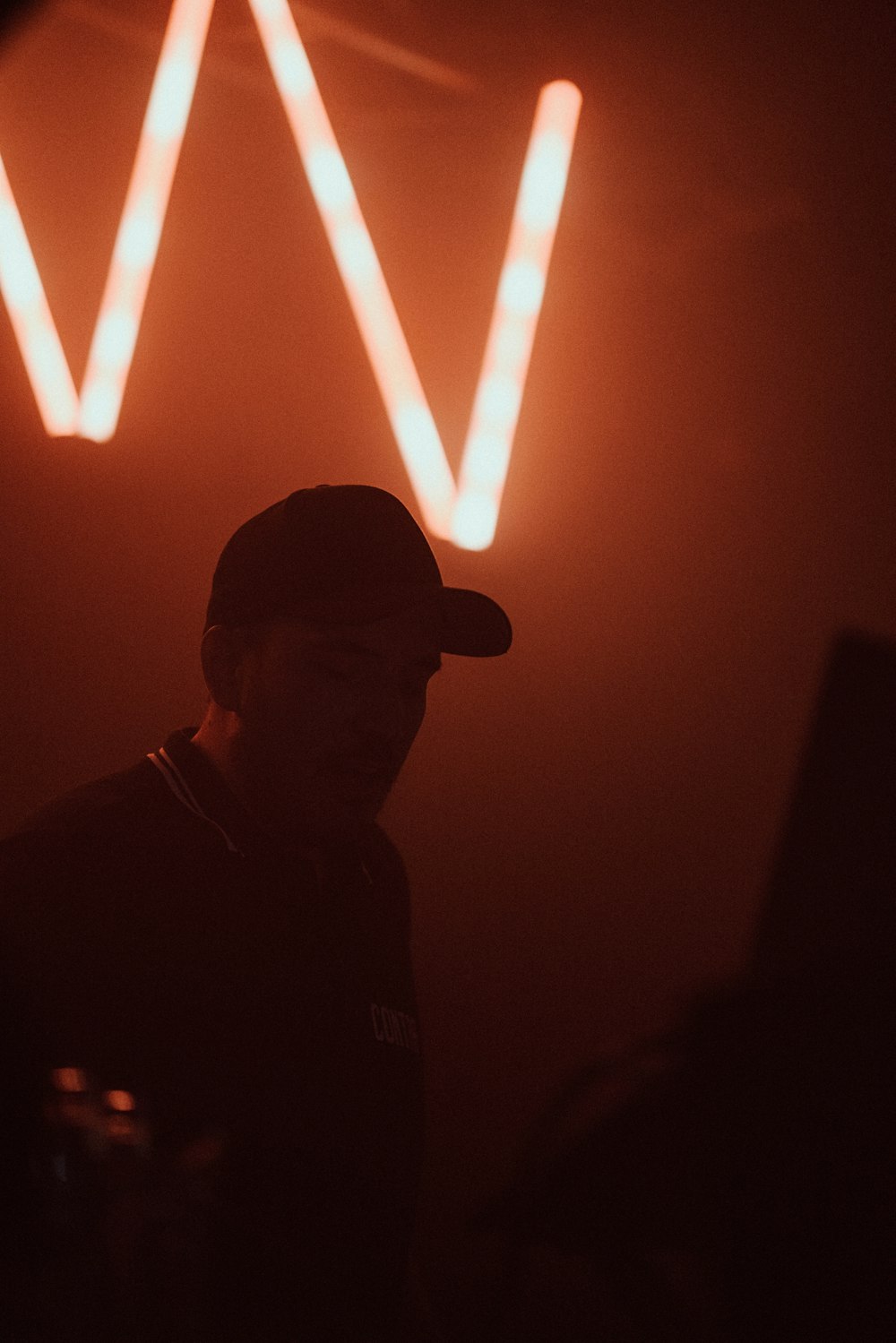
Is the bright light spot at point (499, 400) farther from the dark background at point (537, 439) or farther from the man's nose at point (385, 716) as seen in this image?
the man's nose at point (385, 716)

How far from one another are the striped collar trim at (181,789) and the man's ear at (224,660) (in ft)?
0.35

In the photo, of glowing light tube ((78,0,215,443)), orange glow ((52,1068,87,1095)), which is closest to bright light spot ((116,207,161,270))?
glowing light tube ((78,0,215,443))

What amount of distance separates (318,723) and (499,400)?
0.96 meters

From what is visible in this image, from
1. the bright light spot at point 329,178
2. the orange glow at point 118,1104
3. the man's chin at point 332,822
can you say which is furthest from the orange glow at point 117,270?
the orange glow at point 118,1104

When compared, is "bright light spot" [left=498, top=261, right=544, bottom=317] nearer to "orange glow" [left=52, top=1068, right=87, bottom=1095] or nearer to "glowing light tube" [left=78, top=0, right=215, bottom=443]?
"glowing light tube" [left=78, top=0, right=215, bottom=443]

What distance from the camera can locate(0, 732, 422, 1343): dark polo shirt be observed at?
3.60 ft

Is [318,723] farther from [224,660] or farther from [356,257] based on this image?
[356,257]

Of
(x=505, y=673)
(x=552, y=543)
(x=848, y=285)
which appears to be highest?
(x=848, y=285)

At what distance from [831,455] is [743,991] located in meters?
1.70

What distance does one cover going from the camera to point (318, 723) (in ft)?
4.32

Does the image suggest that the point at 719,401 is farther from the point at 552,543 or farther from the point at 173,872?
the point at 173,872

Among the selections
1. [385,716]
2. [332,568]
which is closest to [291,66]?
[332,568]

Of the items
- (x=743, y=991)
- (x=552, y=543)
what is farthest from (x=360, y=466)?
(x=743, y=991)

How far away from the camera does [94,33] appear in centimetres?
202
